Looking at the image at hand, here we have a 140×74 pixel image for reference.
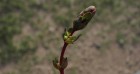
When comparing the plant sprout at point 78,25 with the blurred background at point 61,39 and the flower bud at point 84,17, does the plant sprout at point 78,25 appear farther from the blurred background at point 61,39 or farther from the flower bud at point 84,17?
the blurred background at point 61,39

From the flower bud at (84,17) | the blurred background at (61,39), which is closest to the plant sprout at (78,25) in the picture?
the flower bud at (84,17)

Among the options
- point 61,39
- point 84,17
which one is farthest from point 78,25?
point 61,39

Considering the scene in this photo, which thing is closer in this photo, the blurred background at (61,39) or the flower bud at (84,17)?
the flower bud at (84,17)

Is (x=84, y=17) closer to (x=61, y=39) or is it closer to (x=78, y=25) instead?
(x=78, y=25)

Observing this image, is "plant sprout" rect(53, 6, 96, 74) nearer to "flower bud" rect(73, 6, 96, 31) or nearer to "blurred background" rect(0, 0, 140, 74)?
"flower bud" rect(73, 6, 96, 31)

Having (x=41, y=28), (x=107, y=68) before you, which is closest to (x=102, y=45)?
(x=107, y=68)

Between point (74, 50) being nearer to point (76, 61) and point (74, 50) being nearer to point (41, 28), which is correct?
point (76, 61)

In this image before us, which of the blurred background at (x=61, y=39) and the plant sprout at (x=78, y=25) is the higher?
the blurred background at (x=61, y=39)
